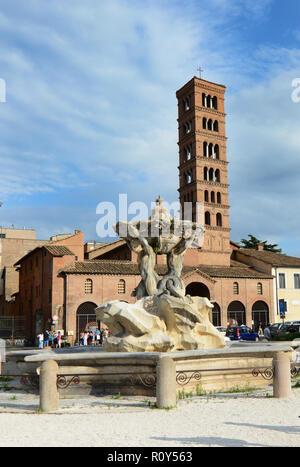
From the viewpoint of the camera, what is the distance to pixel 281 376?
31.5 ft

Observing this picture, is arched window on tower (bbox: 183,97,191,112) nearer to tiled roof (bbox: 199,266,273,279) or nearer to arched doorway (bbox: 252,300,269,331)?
tiled roof (bbox: 199,266,273,279)

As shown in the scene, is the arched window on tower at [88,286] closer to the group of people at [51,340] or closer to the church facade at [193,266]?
the church facade at [193,266]

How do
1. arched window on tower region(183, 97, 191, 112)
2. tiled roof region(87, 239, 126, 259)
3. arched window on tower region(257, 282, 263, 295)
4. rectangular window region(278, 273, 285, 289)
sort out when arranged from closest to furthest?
1. arched window on tower region(257, 282, 263, 295)
2. rectangular window region(278, 273, 285, 289)
3. tiled roof region(87, 239, 126, 259)
4. arched window on tower region(183, 97, 191, 112)

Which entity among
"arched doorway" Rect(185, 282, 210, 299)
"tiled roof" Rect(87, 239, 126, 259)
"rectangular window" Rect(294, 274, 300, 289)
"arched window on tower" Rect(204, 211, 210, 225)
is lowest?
"arched doorway" Rect(185, 282, 210, 299)

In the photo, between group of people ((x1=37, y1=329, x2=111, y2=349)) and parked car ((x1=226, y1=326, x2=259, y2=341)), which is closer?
group of people ((x1=37, y1=329, x2=111, y2=349))

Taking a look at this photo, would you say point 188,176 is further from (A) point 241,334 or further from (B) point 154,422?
(B) point 154,422

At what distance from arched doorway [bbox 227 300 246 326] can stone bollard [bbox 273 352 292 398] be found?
41388 mm

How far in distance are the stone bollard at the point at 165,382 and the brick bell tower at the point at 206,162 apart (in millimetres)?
44368

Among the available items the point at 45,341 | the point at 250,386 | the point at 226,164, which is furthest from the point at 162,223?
the point at 226,164

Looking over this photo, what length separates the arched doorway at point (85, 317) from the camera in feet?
140

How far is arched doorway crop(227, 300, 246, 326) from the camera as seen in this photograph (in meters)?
50.5

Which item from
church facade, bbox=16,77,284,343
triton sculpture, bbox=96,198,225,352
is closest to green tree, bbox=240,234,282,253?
church facade, bbox=16,77,284,343

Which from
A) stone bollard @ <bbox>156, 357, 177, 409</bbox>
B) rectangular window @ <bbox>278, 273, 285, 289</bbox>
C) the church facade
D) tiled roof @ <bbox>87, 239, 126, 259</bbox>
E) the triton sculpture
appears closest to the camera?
stone bollard @ <bbox>156, 357, 177, 409</bbox>

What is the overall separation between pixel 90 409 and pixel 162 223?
770 centimetres
